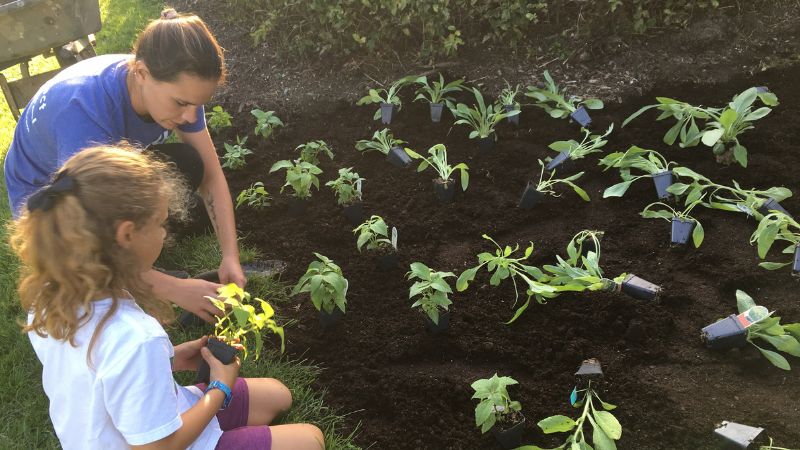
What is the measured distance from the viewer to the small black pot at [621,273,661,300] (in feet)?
8.21

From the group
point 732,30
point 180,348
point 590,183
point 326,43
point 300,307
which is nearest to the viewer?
point 180,348

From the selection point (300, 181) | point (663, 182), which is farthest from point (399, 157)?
point (663, 182)

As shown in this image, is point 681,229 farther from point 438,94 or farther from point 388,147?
point 438,94

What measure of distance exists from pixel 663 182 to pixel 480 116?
3.44 feet

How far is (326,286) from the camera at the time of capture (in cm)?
257

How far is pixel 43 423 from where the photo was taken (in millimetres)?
2488

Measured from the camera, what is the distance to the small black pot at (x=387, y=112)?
148 inches

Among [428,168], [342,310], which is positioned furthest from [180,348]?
[428,168]

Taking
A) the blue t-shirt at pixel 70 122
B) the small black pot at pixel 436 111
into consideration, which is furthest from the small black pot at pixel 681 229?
the blue t-shirt at pixel 70 122

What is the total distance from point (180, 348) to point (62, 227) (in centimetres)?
70

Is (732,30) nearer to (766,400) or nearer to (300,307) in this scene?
(766,400)

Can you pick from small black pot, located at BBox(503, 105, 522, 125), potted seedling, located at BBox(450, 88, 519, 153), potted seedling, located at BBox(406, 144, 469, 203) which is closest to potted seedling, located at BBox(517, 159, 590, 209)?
potted seedling, located at BBox(406, 144, 469, 203)

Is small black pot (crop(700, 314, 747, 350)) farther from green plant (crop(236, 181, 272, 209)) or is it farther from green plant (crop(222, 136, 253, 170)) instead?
green plant (crop(222, 136, 253, 170))

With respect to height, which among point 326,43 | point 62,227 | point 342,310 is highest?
point 62,227
